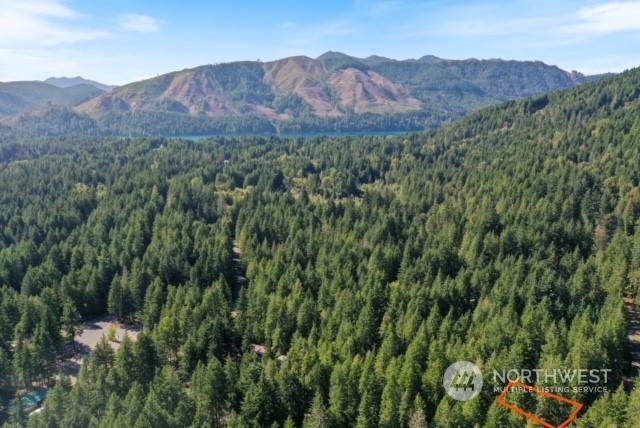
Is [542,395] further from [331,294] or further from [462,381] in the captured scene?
[331,294]

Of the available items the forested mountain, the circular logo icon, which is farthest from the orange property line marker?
the circular logo icon

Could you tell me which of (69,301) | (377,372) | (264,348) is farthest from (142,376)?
(377,372)

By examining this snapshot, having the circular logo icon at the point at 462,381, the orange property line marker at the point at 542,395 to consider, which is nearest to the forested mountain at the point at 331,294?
the orange property line marker at the point at 542,395

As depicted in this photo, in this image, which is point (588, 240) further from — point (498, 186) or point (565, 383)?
point (565, 383)

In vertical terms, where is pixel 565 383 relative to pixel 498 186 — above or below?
below

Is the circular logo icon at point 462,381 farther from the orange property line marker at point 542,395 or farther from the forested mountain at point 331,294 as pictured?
the orange property line marker at point 542,395

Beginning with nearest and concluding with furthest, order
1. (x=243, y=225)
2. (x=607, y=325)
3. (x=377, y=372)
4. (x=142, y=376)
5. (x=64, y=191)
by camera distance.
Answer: (x=377, y=372) < (x=607, y=325) < (x=142, y=376) < (x=243, y=225) < (x=64, y=191)

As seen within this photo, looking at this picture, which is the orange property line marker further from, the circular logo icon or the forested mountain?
the circular logo icon
